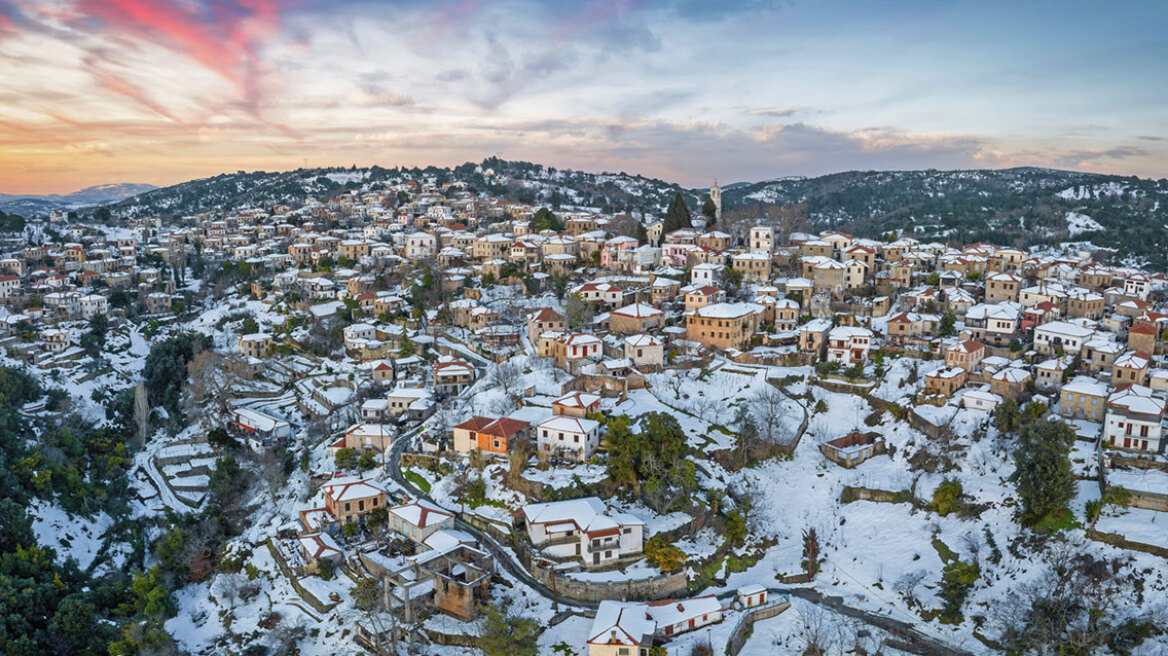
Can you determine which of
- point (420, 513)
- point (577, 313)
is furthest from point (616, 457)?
point (577, 313)

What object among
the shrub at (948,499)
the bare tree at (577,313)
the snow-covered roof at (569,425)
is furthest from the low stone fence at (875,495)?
the bare tree at (577,313)

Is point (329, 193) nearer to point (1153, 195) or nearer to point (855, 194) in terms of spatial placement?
point (855, 194)

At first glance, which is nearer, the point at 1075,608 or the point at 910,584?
the point at 1075,608

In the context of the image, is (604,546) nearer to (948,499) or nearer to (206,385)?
(948,499)

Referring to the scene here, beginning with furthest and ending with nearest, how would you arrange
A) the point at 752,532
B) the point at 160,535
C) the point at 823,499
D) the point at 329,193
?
1. the point at 329,193
2. the point at 160,535
3. the point at 823,499
4. the point at 752,532

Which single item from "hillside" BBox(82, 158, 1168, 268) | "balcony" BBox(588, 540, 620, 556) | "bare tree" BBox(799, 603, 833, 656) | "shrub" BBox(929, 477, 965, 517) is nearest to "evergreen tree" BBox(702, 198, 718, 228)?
"hillside" BBox(82, 158, 1168, 268)

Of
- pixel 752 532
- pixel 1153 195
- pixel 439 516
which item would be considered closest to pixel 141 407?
pixel 439 516

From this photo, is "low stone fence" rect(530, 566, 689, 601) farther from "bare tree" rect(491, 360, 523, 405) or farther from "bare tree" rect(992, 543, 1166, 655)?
"bare tree" rect(491, 360, 523, 405)
